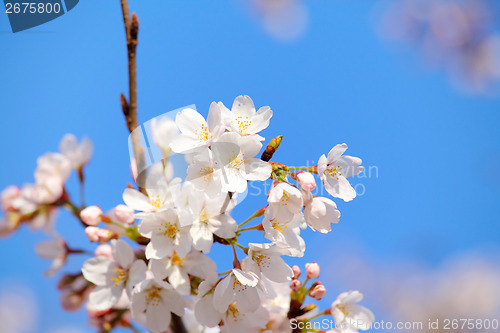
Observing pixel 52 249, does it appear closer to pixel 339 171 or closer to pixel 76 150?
pixel 76 150

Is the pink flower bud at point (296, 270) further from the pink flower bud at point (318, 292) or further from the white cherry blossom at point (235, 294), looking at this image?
the white cherry blossom at point (235, 294)

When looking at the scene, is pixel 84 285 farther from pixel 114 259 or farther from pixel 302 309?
pixel 302 309

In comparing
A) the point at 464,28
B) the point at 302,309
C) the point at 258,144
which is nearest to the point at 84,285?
the point at 302,309

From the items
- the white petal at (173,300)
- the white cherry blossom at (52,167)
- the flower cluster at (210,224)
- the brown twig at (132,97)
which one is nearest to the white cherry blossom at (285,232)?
the flower cluster at (210,224)

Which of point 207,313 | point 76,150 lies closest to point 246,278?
point 207,313

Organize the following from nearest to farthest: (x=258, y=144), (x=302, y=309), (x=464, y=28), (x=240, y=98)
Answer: (x=258, y=144) < (x=240, y=98) < (x=302, y=309) < (x=464, y=28)

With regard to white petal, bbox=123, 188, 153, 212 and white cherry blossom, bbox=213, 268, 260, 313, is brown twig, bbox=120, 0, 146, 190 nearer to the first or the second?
white petal, bbox=123, 188, 153, 212

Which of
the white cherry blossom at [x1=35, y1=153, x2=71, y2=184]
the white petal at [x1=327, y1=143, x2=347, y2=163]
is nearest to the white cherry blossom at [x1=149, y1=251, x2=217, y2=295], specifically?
the white petal at [x1=327, y1=143, x2=347, y2=163]
